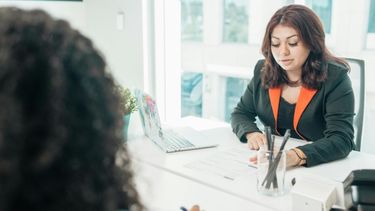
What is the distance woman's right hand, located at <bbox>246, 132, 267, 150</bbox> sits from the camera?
1.46 m

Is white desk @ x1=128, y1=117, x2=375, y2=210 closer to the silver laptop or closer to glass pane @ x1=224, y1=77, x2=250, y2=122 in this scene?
the silver laptop

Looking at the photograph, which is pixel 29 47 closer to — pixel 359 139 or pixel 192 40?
pixel 359 139

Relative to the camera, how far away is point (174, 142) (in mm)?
1538

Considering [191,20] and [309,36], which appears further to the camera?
[191,20]

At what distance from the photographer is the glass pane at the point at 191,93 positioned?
9.86 feet

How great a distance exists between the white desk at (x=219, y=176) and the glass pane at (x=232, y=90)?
1.14 metres

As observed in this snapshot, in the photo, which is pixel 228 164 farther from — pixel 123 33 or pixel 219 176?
pixel 123 33

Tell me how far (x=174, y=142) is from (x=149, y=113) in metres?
0.17

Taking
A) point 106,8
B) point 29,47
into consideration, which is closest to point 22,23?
point 29,47

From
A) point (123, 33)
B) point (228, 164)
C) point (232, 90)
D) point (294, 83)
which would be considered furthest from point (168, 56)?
point (228, 164)

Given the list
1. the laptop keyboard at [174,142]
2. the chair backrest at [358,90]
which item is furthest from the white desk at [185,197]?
the chair backrest at [358,90]

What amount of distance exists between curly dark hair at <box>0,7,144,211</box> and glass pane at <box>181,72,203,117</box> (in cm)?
250

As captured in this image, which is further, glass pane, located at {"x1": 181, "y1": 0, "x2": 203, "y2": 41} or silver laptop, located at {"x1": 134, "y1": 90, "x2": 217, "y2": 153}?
glass pane, located at {"x1": 181, "y1": 0, "x2": 203, "y2": 41}

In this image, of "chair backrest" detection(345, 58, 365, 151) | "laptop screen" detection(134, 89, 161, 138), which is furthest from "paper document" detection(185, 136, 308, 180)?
"chair backrest" detection(345, 58, 365, 151)
